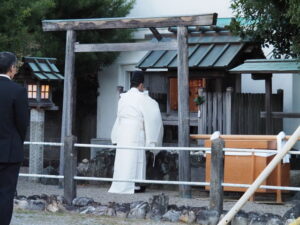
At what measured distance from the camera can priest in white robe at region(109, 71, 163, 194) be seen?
40.5ft

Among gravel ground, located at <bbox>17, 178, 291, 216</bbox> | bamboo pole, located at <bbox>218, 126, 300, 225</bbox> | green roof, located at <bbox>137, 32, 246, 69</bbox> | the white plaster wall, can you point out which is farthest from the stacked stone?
the white plaster wall

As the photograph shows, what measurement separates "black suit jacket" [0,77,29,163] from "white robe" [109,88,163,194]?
17.1 ft

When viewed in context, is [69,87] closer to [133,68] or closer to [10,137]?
[133,68]

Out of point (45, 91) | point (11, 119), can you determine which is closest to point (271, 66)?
point (45, 91)

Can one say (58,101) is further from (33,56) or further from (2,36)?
(2,36)

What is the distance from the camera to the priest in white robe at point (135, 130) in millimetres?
12344

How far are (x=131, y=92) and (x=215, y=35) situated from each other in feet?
8.98

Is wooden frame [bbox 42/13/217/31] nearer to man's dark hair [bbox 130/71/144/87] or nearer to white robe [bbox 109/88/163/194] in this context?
man's dark hair [bbox 130/71/144/87]

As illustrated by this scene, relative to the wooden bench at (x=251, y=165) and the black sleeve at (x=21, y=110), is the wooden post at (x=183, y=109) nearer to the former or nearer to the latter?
the wooden bench at (x=251, y=165)

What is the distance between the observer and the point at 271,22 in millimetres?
11695

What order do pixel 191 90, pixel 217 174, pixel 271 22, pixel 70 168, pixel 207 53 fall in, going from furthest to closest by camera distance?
pixel 191 90 → pixel 207 53 → pixel 271 22 → pixel 70 168 → pixel 217 174

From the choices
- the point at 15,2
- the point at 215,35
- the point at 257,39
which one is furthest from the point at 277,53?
the point at 15,2

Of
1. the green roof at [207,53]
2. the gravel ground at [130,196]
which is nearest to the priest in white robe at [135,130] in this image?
the gravel ground at [130,196]

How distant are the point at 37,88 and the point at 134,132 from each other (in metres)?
2.18
